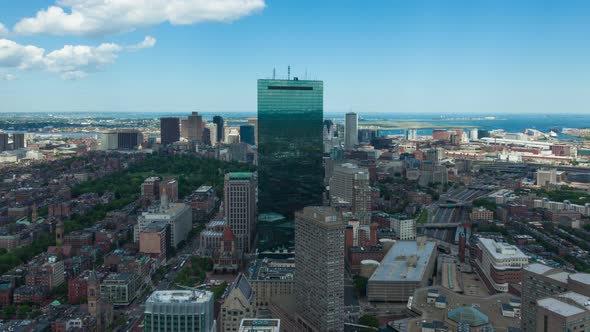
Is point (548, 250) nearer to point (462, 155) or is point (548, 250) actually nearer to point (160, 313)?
point (160, 313)

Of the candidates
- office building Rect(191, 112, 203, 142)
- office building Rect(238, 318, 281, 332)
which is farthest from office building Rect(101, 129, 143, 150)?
office building Rect(238, 318, 281, 332)

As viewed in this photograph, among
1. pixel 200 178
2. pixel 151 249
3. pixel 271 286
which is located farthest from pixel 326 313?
pixel 200 178

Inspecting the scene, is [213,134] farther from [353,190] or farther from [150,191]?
[353,190]

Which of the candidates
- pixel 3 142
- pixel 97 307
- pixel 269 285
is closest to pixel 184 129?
pixel 3 142

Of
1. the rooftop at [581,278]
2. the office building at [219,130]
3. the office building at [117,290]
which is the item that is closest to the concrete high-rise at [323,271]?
the rooftop at [581,278]

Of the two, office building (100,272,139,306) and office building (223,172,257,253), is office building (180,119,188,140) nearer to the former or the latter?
office building (223,172,257,253)

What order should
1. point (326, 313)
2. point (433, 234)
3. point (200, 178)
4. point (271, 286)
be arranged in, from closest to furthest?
point (326, 313), point (271, 286), point (433, 234), point (200, 178)

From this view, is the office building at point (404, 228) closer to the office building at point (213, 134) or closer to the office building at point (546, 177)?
the office building at point (546, 177)
